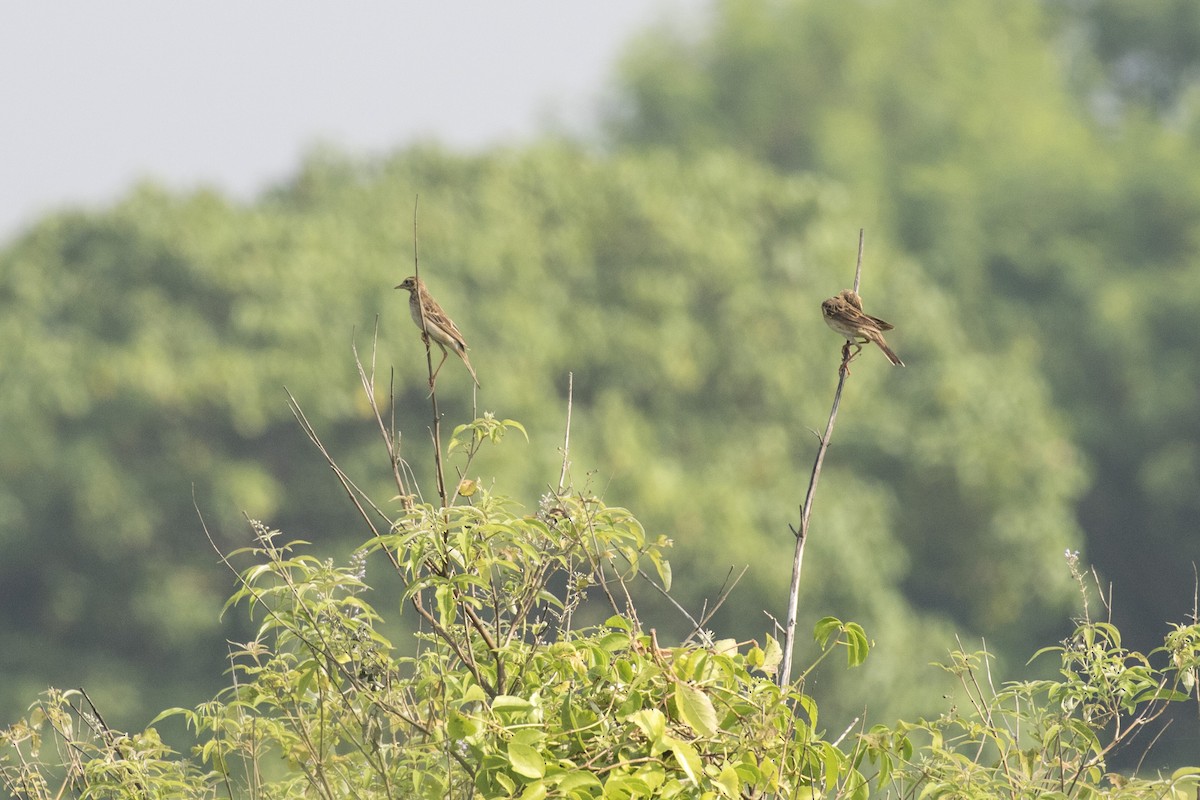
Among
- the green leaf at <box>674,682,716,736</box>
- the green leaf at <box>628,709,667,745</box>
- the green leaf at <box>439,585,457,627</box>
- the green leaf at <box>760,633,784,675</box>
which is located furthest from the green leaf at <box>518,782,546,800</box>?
the green leaf at <box>760,633,784,675</box>

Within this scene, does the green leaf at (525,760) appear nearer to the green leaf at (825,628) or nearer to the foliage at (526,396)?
the green leaf at (825,628)

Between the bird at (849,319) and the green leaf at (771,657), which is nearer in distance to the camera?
the green leaf at (771,657)

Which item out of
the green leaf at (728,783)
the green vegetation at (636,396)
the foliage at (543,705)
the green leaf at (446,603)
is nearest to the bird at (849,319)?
the foliage at (543,705)

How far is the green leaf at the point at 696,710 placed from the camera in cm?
358

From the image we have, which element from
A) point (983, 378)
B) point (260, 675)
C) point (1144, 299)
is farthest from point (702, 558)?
point (260, 675)

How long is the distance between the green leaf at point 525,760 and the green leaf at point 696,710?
1.07 feet

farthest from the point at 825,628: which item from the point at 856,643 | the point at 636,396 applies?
the point at 636,396

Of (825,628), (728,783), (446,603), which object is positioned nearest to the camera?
(728,783)

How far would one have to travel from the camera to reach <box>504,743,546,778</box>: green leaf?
11.1 feet

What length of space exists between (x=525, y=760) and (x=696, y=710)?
0.40m

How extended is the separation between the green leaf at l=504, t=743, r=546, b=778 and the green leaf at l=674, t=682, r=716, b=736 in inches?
12.9

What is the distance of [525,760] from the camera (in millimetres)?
3416

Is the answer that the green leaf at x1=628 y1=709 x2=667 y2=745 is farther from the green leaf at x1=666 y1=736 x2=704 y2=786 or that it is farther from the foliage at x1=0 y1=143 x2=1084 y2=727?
the foliage at x1=0 y1=143 x2=1084 y2=727

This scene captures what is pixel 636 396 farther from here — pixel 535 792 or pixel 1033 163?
pixel 535 792
